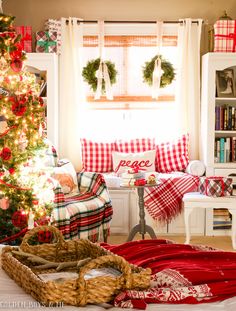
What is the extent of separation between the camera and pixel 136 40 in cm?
631

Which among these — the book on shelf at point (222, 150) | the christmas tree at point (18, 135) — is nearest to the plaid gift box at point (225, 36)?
the book on shelf at point (222, 150)

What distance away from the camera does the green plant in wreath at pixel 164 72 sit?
20.3ft

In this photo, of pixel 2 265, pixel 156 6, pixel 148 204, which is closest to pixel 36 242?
pixel 148 204

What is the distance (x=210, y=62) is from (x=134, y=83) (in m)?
0.94

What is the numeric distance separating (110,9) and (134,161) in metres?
1.72

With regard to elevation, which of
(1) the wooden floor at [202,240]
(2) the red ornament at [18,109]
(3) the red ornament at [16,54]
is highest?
(3) the red ornament at [16,54]

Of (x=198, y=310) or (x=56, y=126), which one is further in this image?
(x=56, y=126)

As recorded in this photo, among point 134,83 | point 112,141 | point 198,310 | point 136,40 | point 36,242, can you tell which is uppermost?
point 136,40

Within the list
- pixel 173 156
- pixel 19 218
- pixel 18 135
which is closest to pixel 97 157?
pixel 173 156

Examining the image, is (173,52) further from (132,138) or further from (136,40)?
(132,138)

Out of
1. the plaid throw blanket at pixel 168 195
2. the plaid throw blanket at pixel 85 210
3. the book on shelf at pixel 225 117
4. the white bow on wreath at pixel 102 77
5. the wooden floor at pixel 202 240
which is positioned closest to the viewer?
the plaid throw blanket at pixel 85 210

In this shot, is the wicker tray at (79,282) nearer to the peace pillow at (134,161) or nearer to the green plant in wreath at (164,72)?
the peace pillow at (134,161)

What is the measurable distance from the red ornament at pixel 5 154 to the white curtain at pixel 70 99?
2.44m

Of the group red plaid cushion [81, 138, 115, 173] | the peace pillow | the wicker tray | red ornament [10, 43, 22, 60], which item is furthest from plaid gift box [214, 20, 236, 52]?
the wicker tray
